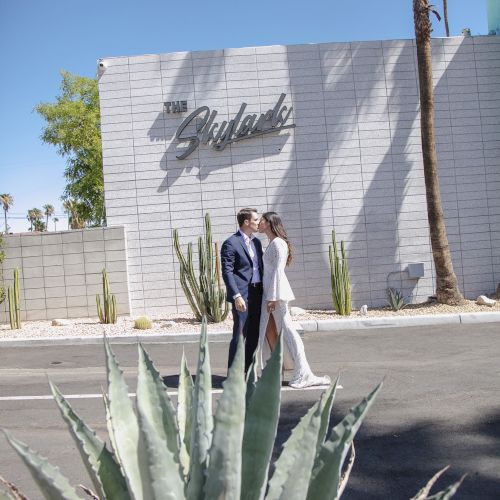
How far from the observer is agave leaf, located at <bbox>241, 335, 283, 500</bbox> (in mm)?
1843

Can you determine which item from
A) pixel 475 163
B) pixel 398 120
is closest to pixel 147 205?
pixel 398 120

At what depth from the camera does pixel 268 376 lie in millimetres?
1977

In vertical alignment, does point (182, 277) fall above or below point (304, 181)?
below

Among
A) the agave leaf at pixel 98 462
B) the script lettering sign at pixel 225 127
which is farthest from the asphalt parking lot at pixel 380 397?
the script lettering sign at pixel 225 127

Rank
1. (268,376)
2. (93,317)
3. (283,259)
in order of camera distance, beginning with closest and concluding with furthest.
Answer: (268,376), (283,259), (93,317)

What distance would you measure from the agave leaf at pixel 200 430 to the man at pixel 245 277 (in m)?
4.84

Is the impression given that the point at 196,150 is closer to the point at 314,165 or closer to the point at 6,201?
the point at 314,165

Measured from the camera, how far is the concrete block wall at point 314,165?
13656 millimetres

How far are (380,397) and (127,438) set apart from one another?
4.80 meters

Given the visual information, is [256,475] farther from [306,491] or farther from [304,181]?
[304,181]

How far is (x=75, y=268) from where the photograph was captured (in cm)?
1354

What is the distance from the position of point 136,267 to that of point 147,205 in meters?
1.36

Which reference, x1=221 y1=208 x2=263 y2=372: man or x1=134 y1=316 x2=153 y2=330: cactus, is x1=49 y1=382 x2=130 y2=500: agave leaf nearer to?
x1=221 y1=208 x2=263 y2=372: man

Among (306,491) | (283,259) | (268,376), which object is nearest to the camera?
(306,491)
